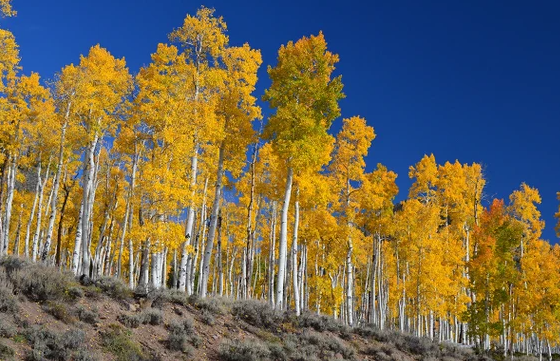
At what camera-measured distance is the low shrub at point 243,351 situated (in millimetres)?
13797

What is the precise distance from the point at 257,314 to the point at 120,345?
24.3 ft

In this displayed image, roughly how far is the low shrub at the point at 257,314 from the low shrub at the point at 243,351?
2.62m

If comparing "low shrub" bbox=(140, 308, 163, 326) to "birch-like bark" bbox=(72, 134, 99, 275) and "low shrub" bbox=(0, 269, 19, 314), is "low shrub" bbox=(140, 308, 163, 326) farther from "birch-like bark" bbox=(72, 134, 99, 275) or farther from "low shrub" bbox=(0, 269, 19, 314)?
"birch-like bark" bbox=(72, 134, 99, 275)

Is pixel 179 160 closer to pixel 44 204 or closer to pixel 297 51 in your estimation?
pixel 297 51

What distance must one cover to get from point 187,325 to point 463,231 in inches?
1180

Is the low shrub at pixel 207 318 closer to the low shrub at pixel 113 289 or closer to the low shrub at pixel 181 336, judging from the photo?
the low shrub at pixel 181 336

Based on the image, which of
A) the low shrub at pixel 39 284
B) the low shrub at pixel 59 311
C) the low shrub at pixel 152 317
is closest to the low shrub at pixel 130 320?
the low shrub at pixel 152 317

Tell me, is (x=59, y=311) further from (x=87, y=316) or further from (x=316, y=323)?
(x=316, y=323)

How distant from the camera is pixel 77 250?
62.0ft

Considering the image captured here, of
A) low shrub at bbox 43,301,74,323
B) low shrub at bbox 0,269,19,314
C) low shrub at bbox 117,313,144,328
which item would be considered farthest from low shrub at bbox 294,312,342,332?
low shrub at bbox 0,269,19,314

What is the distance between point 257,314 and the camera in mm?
18219

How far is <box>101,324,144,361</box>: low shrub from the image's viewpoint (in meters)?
11.4

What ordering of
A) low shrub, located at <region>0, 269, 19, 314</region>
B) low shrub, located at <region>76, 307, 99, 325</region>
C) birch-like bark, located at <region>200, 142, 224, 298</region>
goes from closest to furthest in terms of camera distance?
low shrub, located at <region>0, 269, 19, 314</region>
low shrub, located at <region>76, 307, 99, 325</region>
birch-like bark, located at <region>200, 142, 224, 298</region>

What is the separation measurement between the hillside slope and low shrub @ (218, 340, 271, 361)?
0.11 ft
